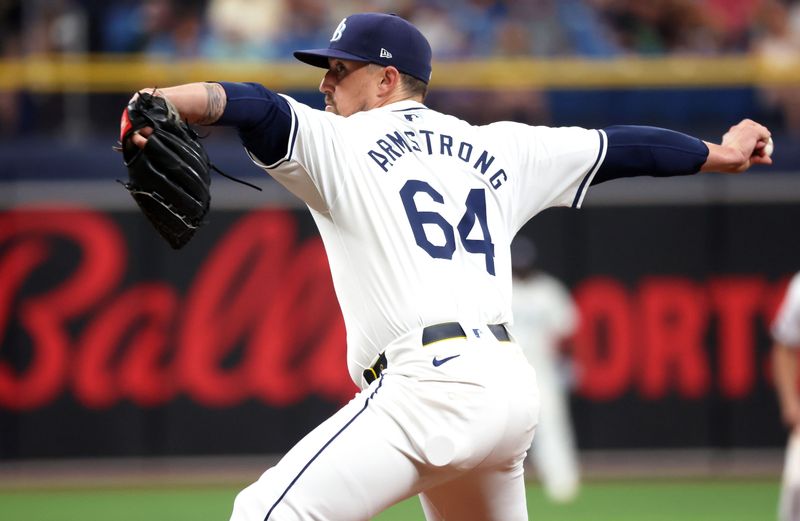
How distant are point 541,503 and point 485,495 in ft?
20.7

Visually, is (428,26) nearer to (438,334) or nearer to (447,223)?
(447,223)

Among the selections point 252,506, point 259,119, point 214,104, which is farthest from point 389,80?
point 252,506

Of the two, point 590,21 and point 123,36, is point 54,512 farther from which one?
point 590,21

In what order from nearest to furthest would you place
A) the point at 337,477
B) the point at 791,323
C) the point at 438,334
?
the point at 337,477
the point at 438,334
the point at 791,323

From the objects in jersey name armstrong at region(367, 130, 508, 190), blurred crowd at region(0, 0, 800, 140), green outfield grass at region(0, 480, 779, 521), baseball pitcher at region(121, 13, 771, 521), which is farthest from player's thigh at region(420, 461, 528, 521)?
blurred crowd at region(0, 0, 800, 140)

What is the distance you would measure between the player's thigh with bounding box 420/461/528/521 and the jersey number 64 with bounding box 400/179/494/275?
0.61 metres

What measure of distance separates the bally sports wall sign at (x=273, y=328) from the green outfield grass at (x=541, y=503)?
2.93 ft

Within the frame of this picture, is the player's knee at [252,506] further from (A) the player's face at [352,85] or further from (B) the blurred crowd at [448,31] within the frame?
(B) the blurred crowd at [448,31]

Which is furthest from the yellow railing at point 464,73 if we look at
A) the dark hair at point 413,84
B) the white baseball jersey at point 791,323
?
the dark hair at point 413,84

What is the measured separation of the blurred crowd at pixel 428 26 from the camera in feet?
38.7

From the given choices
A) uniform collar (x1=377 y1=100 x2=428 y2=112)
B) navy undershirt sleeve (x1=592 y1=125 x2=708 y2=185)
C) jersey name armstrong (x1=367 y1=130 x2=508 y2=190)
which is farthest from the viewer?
navy undershirt sleeve (x1=592 y1=125 x2=708 y2=185)

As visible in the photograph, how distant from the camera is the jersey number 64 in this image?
13.0 feet

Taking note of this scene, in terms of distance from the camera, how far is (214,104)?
12.0 feet

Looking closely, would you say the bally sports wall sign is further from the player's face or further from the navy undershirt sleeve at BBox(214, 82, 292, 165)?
the navy undershirt sleeve at BBox(214, 82, 292, 165)
